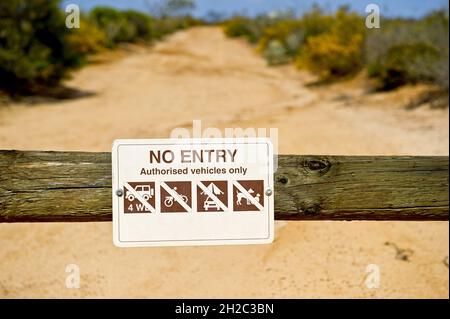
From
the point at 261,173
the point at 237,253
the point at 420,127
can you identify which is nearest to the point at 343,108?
the point at 420,127

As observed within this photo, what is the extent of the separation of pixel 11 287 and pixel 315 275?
6.97 ft

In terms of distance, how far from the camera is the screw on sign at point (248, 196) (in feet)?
6.39

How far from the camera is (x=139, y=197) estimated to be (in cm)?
193

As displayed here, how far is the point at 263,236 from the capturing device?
1964 millimetres

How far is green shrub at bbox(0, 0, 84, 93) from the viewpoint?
38.4 ft

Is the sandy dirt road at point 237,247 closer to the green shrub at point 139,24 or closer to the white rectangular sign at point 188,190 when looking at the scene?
the white rectangular sign at point 188,190

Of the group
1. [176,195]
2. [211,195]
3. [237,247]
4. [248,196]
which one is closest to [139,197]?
[176,195]

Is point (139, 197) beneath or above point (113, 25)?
beneath

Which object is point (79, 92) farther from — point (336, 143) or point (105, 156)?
point (105, 156)

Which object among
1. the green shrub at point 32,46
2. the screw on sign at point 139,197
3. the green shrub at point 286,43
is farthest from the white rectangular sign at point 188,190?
the green shrub at point 286,43

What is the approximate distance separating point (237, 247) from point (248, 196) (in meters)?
2.46

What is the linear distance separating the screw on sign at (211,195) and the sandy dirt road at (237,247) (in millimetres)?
1838

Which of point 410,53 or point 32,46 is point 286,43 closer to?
point 410,53

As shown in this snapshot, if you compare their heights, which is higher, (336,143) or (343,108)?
(343,108)
